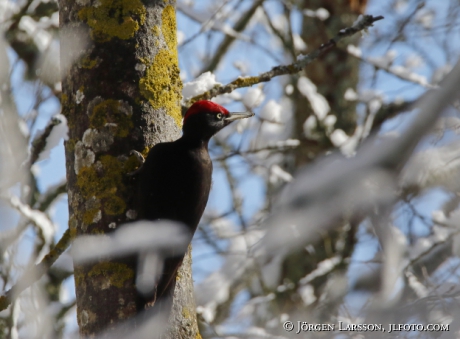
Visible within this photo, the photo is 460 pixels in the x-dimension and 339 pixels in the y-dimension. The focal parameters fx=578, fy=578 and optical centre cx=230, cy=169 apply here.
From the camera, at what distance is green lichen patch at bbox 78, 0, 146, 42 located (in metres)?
2.29

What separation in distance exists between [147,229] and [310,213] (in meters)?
1.12

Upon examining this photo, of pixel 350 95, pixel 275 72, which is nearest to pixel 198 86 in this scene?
pixel 275 72

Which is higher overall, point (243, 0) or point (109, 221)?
point (243, 0)

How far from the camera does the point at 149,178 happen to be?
2342mm

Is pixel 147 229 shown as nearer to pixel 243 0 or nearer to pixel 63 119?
pixel 63 119

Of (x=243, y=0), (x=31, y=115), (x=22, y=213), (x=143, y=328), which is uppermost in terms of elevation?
(x=243, y=0)

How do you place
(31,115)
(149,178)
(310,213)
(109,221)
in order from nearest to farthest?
(310,213) < (109,221) < (149,178) < (31,115)

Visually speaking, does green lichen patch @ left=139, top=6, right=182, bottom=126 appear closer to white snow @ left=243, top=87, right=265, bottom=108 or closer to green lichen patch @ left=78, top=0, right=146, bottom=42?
green lichen patch @ left=78, top=0, right=146, bottom=42

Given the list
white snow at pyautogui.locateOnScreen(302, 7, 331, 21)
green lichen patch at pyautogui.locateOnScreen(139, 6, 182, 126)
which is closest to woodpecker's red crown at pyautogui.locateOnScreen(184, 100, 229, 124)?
green lichen patch at pyautogui.locateOnScreen(139, 6, 182, 126)

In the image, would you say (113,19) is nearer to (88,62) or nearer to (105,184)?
(88,62)

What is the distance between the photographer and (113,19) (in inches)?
90.4

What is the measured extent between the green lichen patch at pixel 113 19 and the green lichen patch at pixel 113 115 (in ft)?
0.87

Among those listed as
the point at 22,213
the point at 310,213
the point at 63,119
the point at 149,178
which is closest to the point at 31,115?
the point at 22,213

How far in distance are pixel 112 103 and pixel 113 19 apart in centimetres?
34
